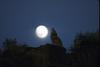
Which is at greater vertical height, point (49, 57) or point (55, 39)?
point (55, 39)

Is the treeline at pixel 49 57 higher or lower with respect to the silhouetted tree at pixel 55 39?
lower

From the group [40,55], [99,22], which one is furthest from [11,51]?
[99,22]

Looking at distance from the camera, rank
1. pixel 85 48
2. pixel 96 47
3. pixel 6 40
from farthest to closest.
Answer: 1. pixel 6 40
2. pixel 85 48
3. pixel 96 47

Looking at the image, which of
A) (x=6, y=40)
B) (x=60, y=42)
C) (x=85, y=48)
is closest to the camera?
(x=85, y=48)

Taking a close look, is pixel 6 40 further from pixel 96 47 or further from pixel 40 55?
pixel 96 47

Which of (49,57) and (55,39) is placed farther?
(55,39)

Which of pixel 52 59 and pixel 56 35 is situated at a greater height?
pixel 56 35

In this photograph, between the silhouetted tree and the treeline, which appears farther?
the silhouetted tree

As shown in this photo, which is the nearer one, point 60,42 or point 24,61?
point 24,61

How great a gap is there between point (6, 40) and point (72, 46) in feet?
27.1

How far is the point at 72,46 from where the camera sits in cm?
2297

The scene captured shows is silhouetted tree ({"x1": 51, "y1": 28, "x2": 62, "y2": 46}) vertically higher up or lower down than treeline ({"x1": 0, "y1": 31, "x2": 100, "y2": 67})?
higher up

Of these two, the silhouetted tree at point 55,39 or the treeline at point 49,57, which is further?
the silhouetted tree at point 55,39

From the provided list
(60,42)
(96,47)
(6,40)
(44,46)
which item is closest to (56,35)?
(60,42)
